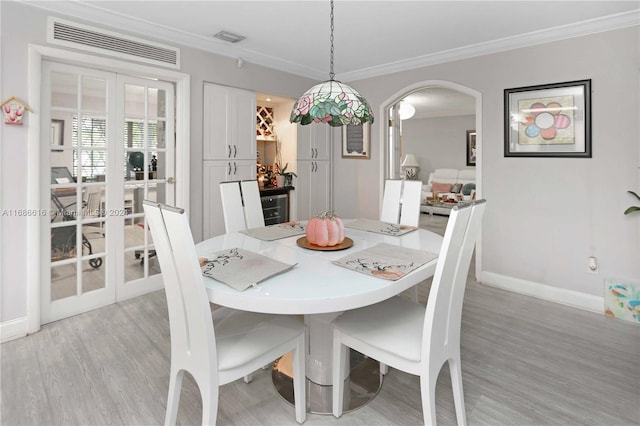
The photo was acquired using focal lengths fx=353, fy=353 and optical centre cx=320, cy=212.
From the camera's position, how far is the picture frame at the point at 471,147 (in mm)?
8734

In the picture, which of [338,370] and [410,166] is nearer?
[338,370]

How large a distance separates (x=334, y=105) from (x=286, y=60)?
100 inches

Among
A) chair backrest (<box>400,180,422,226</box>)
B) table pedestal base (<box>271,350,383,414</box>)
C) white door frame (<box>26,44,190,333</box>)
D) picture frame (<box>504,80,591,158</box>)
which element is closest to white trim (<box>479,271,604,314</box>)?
picture frame (<box>504,80,591,158</box>)

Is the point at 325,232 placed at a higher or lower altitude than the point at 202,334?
higher

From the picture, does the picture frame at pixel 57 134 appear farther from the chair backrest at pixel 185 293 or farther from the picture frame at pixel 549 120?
the picture frame at pixel 549 120

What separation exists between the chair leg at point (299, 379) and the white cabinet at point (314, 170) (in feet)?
10.5

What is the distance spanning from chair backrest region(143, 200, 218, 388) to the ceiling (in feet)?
6.72

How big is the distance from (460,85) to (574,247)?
1.94 m

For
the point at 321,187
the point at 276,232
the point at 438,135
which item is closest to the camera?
the point at 276,232

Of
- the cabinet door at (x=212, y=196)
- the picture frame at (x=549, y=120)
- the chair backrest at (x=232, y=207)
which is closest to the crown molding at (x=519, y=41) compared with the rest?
the picture frame at (x=549, y=120)

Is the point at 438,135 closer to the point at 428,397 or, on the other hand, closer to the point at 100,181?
the point at 100,181

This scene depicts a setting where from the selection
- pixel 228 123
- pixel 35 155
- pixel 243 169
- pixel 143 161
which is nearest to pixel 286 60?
pixel 228 123

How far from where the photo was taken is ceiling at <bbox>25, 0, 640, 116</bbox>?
106 inches

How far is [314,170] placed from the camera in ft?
16.1
